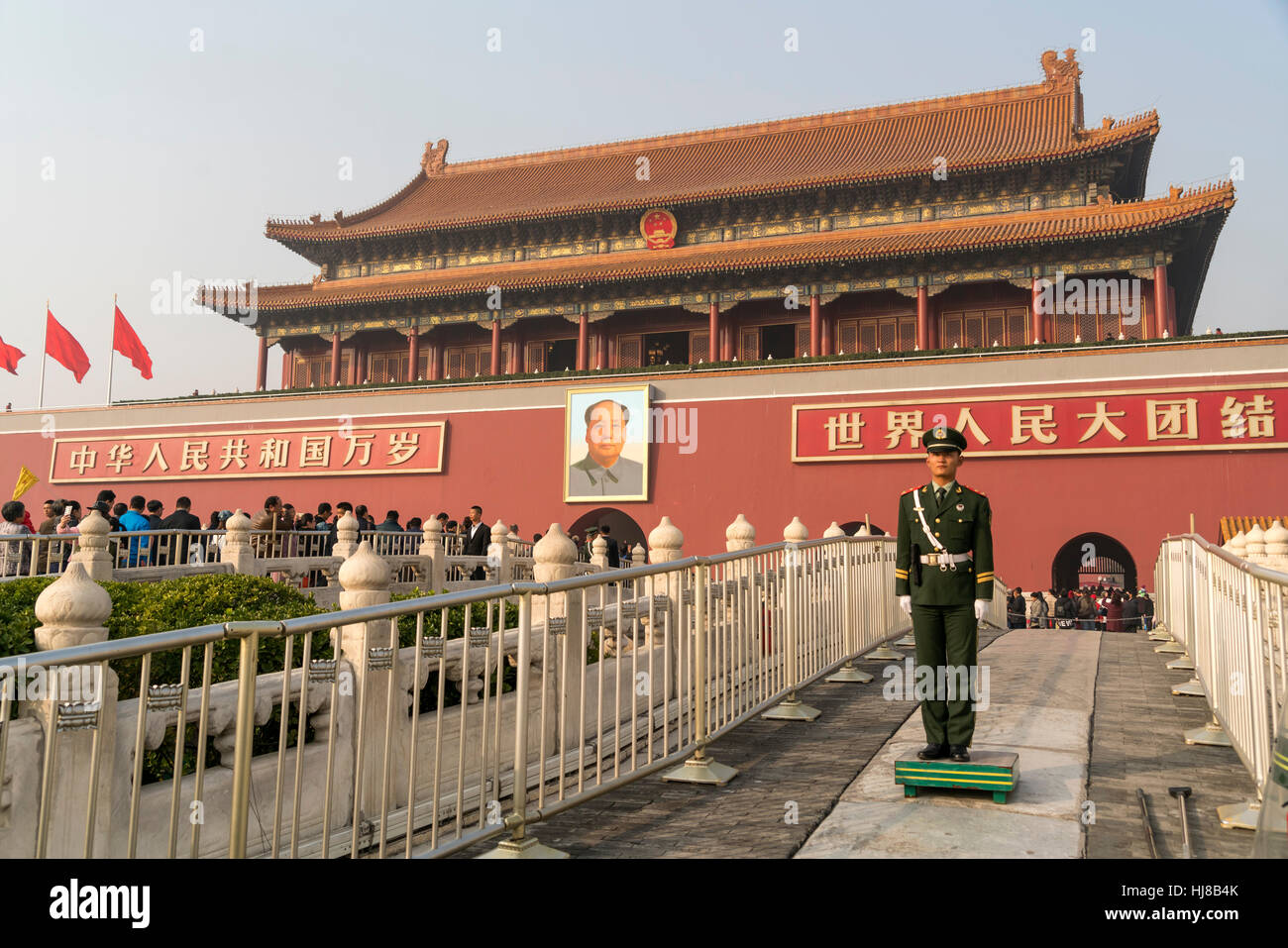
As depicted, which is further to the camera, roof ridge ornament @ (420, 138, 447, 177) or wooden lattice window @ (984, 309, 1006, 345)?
roof ridge ornament @ (420, 138, 447, 177)

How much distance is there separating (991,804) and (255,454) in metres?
20.0

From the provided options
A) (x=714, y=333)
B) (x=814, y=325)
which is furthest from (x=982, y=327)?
(x=714, y=333)

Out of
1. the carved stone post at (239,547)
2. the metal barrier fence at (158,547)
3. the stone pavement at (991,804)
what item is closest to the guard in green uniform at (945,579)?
the stone pavement at (991,804)

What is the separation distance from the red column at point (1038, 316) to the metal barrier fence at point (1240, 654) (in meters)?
12.9

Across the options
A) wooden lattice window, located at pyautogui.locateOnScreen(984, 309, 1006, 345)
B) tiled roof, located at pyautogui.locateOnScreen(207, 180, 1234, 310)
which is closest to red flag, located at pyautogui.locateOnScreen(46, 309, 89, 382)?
tiled roof, located at pyautogui.locateOnScreen(207, 180, 1234, 310)

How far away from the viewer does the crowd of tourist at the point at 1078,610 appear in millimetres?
14086

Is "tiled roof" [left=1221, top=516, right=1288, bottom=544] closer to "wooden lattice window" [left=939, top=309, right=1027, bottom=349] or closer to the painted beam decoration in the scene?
the painted beam decoration

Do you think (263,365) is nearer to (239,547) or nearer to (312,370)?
(312,370)

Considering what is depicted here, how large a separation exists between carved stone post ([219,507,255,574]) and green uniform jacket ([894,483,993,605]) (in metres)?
8.67

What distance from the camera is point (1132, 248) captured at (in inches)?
712

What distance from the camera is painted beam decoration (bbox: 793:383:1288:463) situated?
48.9 feet

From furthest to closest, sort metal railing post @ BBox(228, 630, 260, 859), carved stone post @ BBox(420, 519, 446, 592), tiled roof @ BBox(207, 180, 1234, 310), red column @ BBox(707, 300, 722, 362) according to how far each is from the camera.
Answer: red column @ BBox(707, 300, 722, 362)
tiled roof @ BBox(207, 180, 1234, 310)
carved stone post @ BBox(420, 519, 446, 592)
metal railing post @ BBox(228, 630, 260, 859)

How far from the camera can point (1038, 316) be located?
19.0 metres
